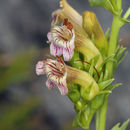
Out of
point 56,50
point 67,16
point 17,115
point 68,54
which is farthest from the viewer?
point 17,115

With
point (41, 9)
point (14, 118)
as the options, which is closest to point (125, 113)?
point (14, 118)

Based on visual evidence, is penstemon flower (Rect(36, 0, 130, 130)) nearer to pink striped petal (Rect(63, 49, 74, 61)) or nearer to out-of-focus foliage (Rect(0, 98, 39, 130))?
pink striped petal (Rect(63, 49, 74, 61))

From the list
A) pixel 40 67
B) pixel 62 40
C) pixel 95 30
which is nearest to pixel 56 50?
pixel 62 40

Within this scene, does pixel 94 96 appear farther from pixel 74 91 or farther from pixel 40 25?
pixel 40 25

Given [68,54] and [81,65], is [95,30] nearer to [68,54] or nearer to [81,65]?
[81,65]

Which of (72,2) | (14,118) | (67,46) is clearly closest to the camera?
(67,46)
